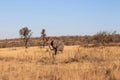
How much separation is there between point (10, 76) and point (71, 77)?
2.69 metres

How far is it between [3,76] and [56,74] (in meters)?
2.26

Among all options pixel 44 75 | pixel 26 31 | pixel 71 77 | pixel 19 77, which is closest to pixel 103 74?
pixel 71 77

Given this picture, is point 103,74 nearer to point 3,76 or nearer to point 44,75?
point 44,75

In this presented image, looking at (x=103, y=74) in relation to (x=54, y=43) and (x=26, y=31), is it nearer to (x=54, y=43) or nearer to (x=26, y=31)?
(x=54, y=43)

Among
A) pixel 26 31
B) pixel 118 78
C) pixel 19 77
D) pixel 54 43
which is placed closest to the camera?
pixel 118 78

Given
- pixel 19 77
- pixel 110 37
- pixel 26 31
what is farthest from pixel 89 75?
pixel 26 31

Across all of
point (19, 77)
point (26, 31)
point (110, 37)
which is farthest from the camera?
point (26, 31)

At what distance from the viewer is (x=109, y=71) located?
1270 cm

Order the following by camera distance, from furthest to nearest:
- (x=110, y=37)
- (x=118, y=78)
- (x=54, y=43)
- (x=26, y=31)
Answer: (x=26, y=31) → (x=110, y=37) → (x=54, y=43) → (x=118, y=78)

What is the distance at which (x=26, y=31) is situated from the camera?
6538 centimetres

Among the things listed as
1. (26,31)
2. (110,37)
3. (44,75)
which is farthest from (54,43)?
(26,31)

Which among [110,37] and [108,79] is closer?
[108,79]

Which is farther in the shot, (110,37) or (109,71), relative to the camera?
(110,37)

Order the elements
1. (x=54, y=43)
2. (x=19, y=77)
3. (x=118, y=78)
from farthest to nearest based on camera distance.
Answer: (x=54, y=43) → (x=19, y=77) → (x=118, y=78)
